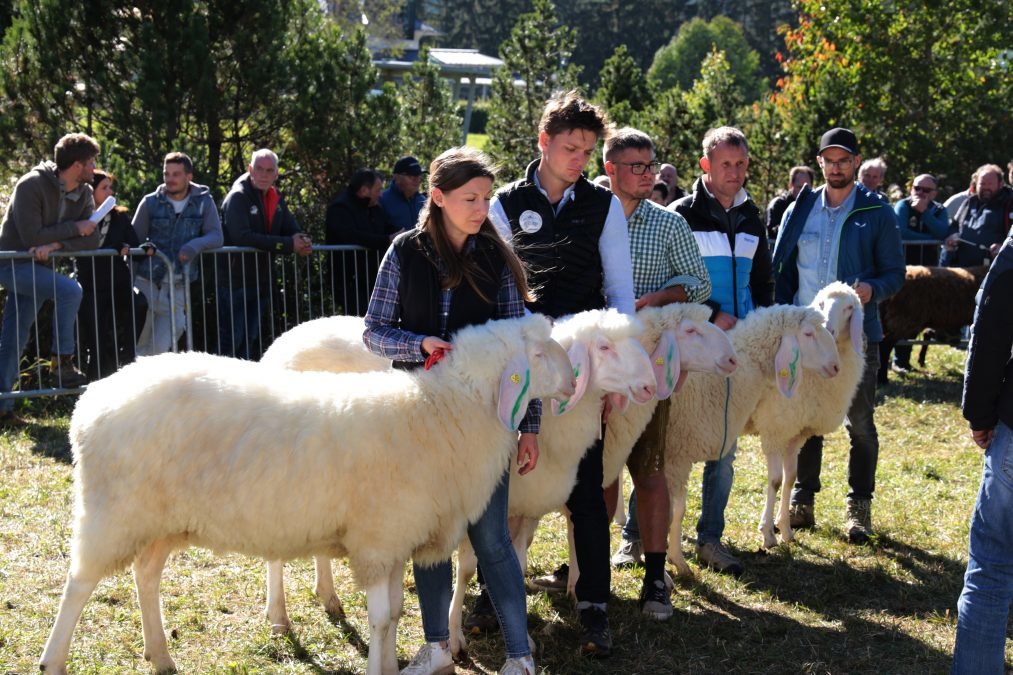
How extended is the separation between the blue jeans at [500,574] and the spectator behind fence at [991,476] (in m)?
1.55

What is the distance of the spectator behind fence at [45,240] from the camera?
8336 mm

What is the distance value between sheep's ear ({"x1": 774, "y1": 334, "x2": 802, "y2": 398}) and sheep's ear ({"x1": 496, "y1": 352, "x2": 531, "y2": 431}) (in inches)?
93.5

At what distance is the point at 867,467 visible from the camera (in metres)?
6.46

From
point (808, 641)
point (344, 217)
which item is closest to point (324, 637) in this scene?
point (808, 641)

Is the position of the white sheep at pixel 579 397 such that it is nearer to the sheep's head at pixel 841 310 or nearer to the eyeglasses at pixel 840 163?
the sheep's head at pixel 841 310

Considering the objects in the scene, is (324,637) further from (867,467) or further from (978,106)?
(978,106)

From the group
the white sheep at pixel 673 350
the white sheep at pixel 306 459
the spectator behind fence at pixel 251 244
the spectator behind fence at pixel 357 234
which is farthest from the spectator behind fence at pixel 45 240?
the white sheep at pixel 673 350

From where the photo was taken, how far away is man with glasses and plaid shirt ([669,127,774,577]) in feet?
18.2

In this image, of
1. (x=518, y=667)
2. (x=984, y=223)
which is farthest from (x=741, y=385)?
(x=984, y=223)

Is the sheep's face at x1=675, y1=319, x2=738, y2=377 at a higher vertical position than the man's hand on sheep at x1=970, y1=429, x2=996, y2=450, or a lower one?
higher

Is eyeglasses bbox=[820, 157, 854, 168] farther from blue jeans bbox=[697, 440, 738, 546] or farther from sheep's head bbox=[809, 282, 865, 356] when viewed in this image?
blue jeans bbox=[697, 440, 738, 546]

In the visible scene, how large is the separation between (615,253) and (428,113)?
13.3m

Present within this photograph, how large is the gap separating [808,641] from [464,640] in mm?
1536

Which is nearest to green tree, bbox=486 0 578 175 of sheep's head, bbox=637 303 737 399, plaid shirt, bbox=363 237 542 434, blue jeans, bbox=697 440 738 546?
blue jeans, bbox=697 440 738 546
